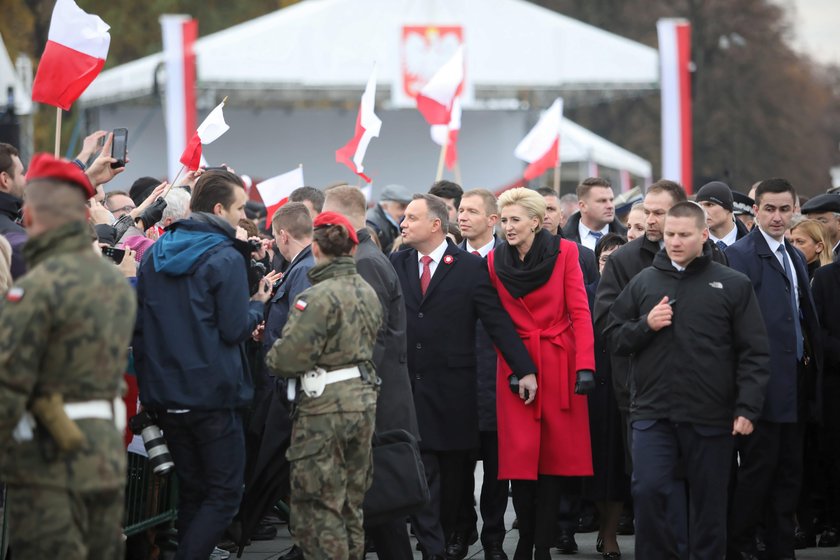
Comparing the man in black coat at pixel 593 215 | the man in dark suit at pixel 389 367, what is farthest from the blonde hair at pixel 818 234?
the man in dark suit at pixel 389 367

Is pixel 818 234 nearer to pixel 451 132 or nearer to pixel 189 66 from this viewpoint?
pixel 451 132

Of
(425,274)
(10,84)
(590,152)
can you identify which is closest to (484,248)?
(425,274)

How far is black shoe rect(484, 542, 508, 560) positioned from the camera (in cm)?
235

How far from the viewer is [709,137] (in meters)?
47.0

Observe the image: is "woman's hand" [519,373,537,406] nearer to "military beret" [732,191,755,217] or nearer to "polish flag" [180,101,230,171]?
"polish flag" [180,101,230,171]

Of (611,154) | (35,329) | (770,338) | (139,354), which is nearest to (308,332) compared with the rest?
(139,354)

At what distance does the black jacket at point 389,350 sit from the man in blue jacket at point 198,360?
755 millimetres

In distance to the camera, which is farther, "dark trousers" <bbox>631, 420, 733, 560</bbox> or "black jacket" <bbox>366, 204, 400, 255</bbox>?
"black jacket" <bbox>366, 204, 400, 255</bbox>

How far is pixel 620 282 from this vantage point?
8.71 m

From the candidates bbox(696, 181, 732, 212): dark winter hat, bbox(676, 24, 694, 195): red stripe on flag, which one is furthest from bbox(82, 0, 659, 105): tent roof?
bbox(696, 181, 732, 212): dark winter hat


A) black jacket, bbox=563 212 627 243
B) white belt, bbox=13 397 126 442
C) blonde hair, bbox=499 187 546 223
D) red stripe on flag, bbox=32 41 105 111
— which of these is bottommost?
white belt, bbox=13 397 126 442

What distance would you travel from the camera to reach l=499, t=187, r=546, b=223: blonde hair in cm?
872

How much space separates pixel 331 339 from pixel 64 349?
2.00 metres

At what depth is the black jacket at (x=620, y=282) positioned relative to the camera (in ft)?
28.4
